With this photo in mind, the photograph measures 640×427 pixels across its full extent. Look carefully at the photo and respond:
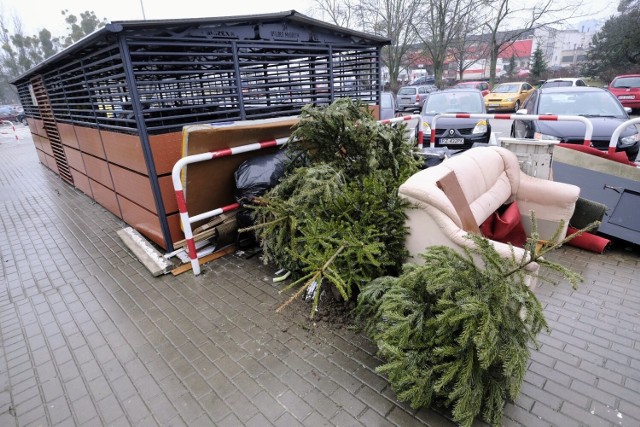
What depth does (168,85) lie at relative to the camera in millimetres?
4680

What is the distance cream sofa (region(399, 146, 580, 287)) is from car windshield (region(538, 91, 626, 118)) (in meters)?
4.51

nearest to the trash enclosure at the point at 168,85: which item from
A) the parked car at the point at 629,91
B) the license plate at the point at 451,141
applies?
the license plate at the point at 451,141

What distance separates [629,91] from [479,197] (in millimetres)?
19532

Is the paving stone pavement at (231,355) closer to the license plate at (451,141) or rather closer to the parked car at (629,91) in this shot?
the license plate at (451,141)

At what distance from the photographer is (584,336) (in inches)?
115

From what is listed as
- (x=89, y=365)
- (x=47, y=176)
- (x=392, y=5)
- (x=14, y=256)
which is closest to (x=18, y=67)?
(x=392, y=5)

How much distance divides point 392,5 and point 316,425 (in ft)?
109

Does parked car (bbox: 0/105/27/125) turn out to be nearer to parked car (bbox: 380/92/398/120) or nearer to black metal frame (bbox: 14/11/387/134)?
black metal frame (bbox: 14/11/387/134)

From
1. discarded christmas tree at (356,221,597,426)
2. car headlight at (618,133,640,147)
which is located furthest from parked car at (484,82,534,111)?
A: discarded christmas tree at (356,221,597,426)

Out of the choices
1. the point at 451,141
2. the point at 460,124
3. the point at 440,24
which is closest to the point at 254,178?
the point at 451,141

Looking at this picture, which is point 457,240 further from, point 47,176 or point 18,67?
point 18,67

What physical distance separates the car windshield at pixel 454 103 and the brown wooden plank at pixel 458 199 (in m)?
6.96

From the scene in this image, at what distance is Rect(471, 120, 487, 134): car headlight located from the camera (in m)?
8.55

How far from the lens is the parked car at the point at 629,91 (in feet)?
55.7
